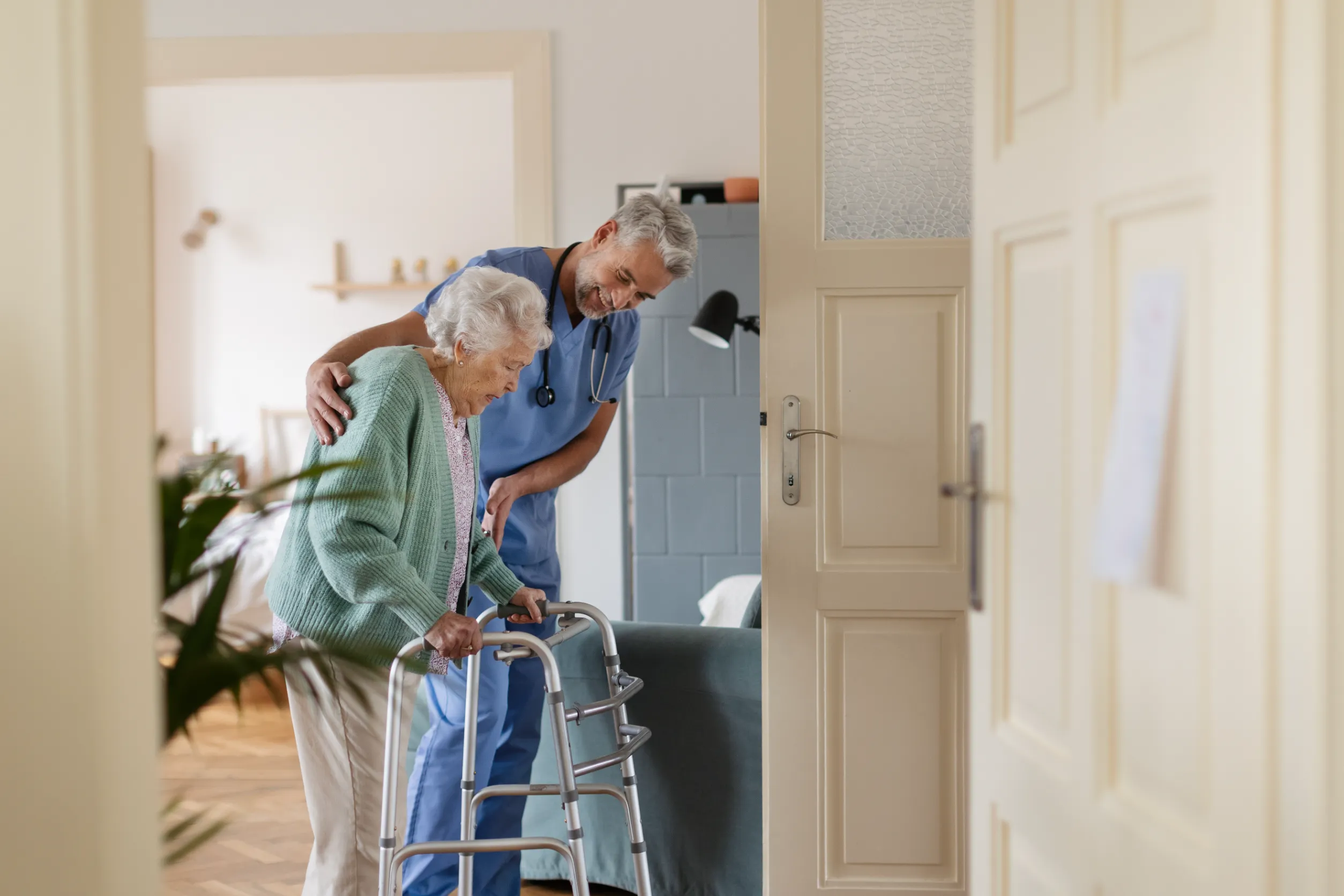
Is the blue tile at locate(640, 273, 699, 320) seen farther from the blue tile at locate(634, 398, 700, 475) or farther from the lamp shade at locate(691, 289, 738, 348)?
the lamp shade at locate(691, 289, 738, 348)

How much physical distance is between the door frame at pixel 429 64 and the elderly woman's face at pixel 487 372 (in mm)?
1624

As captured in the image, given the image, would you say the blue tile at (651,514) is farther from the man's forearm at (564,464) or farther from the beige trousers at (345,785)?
the beige trousers at (345,785)

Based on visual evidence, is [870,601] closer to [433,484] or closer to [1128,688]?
[433,484]

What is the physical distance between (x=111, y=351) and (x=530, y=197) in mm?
2903

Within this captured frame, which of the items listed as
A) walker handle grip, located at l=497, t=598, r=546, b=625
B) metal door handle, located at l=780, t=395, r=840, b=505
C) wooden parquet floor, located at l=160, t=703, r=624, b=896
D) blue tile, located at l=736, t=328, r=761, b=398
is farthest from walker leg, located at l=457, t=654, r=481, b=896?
blue tile, located at l=736, t=328, r=761, b=398

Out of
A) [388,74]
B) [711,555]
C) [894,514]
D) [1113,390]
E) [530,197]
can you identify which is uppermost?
[388,74]

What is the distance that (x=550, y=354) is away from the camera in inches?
98.6

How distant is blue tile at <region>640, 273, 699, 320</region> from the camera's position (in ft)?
13.3

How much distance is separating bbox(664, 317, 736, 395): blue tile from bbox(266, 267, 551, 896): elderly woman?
1845 mm

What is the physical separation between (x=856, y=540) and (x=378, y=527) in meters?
0.97

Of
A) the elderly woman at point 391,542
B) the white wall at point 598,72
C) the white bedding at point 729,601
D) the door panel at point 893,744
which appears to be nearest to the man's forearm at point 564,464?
the elderly woman at point 391,542

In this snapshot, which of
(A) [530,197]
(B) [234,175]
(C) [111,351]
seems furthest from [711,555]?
(B) [234,175]

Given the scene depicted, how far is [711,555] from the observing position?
160 inches

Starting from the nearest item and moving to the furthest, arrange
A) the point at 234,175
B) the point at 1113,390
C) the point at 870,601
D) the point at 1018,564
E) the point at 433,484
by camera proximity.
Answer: the point at 1113,390 → the point at 1018,564 → the point at 433,484 → the point at 870,601 → the point at 234,175
